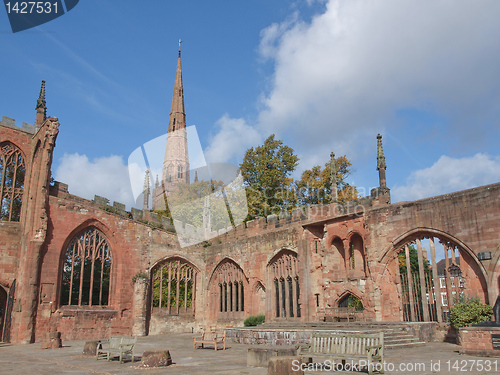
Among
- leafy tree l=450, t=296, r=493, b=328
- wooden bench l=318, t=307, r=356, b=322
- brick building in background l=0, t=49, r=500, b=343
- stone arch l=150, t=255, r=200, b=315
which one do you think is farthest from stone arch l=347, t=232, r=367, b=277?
stone arch l=150, t=255, r=200, b=315

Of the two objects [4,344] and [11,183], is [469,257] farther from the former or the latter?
[11,183]

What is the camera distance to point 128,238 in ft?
73.7

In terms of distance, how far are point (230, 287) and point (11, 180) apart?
39.0 feet

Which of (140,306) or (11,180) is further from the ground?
(11,180)

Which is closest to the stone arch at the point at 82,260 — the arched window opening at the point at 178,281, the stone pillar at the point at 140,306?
the stone pillar at the point at 140,306

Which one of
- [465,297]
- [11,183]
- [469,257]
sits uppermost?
[11,183]

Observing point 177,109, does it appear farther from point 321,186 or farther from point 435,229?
point 435,229

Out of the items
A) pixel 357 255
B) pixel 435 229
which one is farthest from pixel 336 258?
pixel 435 229

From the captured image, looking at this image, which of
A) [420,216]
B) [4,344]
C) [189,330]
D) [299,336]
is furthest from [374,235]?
[4,344]

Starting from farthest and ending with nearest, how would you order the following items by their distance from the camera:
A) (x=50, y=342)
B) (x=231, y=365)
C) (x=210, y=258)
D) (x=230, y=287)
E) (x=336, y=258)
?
(x=210, y=258) → (x=230, y=287) → (x=336, y=258) → (x=50, y=342) → (x=231, y=365)

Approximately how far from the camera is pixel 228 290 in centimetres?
2314

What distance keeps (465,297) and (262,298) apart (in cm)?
994

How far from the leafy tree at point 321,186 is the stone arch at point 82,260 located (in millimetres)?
14002

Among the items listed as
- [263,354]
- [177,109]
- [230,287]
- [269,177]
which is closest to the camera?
[263,354]
